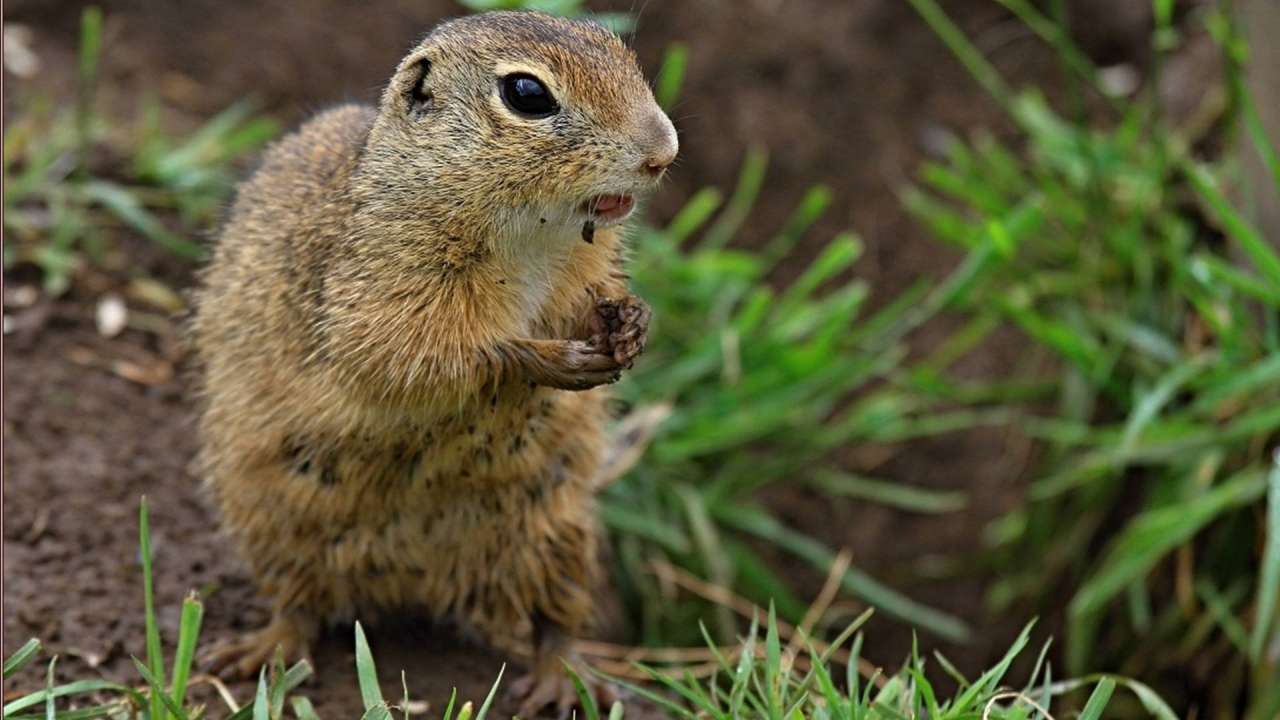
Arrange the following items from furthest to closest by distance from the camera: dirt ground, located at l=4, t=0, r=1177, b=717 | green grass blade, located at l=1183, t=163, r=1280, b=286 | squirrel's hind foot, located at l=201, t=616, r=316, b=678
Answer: green grass blade, located at l=1183, t=163, r=1280, b=286
dirt ground, located at l=4, t=0, r=1177, b=717
squirrel's hind foot, located at l=201, t=616, r=316, b=678

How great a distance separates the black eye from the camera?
10.9ft

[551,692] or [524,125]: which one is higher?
[524,125]

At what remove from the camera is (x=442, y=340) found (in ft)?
11.3

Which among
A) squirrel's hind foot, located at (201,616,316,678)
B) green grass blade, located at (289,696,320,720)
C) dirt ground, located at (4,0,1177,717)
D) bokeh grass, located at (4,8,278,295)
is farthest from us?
bokeh grass, located at (4,8,278,295)

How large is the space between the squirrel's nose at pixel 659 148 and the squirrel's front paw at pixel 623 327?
1.19 feet

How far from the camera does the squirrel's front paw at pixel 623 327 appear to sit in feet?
11.2

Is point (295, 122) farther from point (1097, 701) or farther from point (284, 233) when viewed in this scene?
point (1097, 701)

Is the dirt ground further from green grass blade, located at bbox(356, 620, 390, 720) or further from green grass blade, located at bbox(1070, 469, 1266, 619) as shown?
Answer: green grass blade, located at bbox(1070, 469, 1266, 619)

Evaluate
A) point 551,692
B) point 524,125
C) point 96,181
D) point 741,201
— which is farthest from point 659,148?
point 741,201

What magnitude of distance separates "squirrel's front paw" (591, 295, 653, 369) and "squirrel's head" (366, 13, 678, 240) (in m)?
0.22

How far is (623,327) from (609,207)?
0.89 ft

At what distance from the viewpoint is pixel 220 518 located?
13.5 ft

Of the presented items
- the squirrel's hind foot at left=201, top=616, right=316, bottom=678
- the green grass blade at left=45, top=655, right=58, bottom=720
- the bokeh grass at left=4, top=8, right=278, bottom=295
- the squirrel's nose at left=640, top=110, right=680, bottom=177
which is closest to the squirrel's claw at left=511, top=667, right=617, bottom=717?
the squirrel's hind foot at left=201, top=616, right=316, bottom=678

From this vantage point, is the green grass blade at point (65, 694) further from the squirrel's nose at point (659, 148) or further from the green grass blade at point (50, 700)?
the squirrel's nose at point (659, 148)
